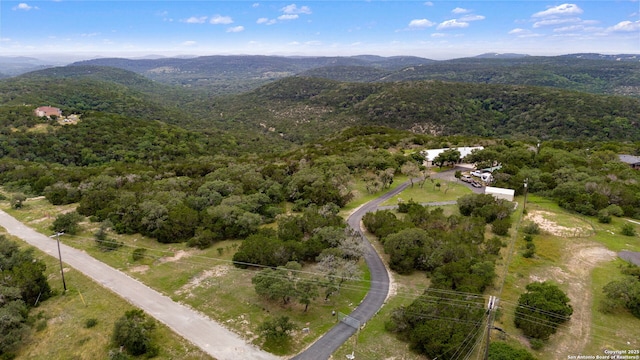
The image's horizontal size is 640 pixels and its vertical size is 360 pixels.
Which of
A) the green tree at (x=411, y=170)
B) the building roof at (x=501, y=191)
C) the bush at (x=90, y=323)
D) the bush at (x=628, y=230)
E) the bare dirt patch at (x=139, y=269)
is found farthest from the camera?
the green tree at (x=411, y=170)

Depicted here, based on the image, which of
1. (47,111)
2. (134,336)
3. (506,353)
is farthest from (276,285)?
(47,111)

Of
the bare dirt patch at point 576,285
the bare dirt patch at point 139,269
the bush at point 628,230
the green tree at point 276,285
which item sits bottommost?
the bare dirt patch at point 139,269

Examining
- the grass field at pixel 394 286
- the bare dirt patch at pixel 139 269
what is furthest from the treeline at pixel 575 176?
the bare dirt patch at pixel 139 269

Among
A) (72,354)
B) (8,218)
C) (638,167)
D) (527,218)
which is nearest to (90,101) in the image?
(8,218)

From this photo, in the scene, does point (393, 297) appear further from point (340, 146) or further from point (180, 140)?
point (180, 140)

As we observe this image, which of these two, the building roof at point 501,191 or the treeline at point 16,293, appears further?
the building roof at point 501,191

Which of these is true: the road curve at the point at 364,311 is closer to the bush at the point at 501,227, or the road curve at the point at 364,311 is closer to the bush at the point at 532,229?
the bush at the point at 501,227

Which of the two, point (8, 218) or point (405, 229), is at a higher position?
point (405, 229)
